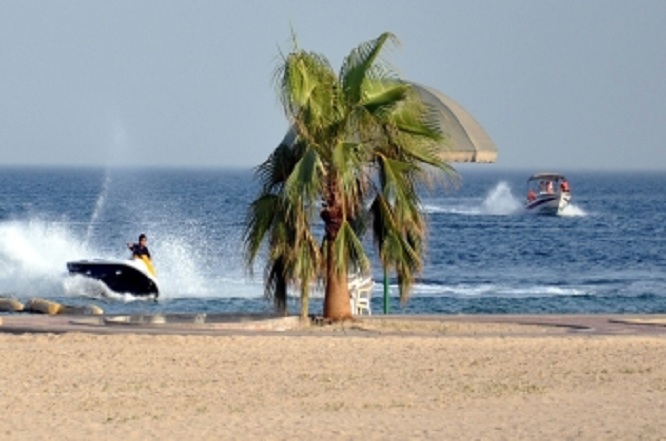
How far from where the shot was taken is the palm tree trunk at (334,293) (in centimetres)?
1984

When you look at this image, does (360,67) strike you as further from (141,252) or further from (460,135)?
(141,252)

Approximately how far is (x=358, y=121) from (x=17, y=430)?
7.93 m

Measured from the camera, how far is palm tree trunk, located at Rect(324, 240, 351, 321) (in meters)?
19.8

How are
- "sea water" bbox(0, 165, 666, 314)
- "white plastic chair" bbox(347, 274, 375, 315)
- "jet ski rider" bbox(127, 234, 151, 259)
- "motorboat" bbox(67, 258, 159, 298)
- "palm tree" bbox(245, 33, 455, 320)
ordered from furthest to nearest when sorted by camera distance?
1. "sea water" bbox(0, 165, 666, 314)
2. "motorboat" bbox(67, 258, 159, 298)
3. "jet ski rider" bbox(127, 234, 151, 259)
4. "white plastic chair" bbox(347, 274, 375, 315)
5. "palm tree" bbox(245, 33, 455, 320)

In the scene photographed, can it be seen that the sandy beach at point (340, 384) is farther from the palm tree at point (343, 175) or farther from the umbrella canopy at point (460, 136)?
the umbrella canopy at point (460, 136)

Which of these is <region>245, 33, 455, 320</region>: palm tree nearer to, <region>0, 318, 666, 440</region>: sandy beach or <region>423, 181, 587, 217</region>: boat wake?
<region>0, 318, 666, 440</region>: sandy beach

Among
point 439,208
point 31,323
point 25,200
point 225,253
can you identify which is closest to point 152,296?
point 31,323

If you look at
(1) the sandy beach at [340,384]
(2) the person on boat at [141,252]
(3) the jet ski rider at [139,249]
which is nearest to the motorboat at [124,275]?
(2) the person on boat at [141,252]

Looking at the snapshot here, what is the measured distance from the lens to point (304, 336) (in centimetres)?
1892

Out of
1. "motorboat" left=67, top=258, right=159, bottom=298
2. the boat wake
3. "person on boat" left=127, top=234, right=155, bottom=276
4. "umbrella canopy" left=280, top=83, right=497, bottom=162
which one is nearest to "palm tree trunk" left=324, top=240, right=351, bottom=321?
"umbrella canopy" left=280, top=83, right=497, bottom=162

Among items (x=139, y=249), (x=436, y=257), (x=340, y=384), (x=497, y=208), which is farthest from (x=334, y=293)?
(x=497, y=208)

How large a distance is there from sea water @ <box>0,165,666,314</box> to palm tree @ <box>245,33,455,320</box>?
634 millimetres

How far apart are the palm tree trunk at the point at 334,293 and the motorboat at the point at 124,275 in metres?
12.5

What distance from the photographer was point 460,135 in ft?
73.4
